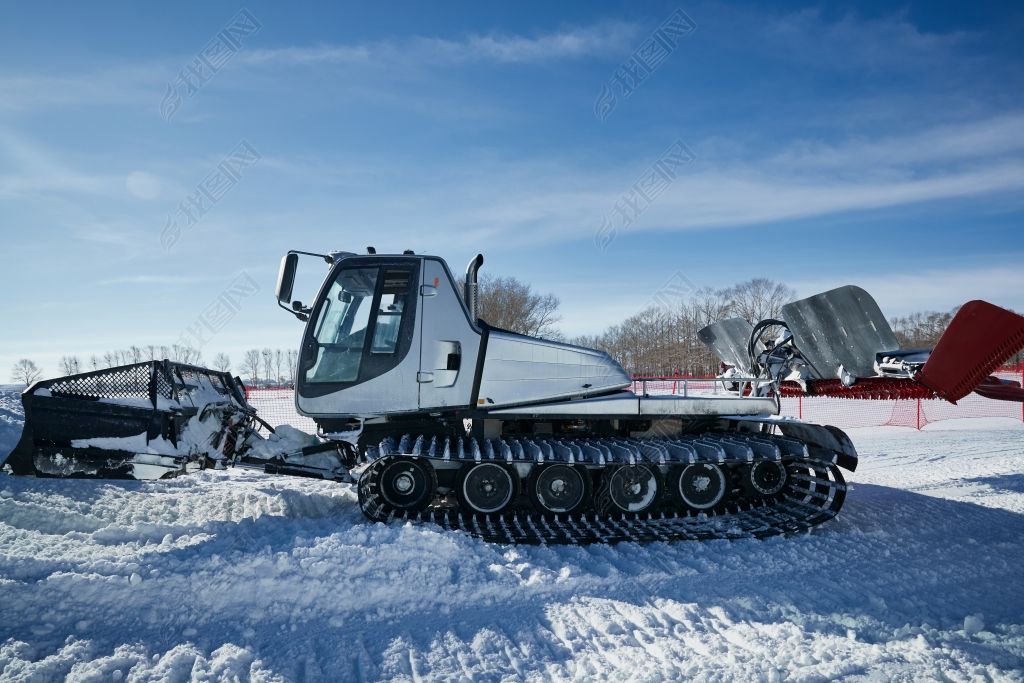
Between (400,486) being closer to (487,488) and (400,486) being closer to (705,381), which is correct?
(487,488)

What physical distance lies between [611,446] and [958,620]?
3041 millimetres

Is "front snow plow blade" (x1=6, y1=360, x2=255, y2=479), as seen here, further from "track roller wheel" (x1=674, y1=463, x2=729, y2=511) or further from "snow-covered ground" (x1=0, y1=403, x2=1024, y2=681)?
"track roller wheel" (x1=674, y1=463, x2=729, y2=511)

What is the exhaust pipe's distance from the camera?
6.41 metres

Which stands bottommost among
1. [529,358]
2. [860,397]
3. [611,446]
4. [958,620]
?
[958,620]

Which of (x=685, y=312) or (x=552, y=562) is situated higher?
(x=685, y=312)

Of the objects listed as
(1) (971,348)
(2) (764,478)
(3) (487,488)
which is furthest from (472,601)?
(1) (971,348)

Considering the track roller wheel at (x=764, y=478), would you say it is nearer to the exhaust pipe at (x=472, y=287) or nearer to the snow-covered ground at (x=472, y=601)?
the snow-covered ground at (x=472, y=601)

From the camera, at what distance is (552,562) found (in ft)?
16.7

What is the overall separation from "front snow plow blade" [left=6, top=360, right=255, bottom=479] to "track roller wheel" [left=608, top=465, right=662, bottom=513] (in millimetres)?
4030

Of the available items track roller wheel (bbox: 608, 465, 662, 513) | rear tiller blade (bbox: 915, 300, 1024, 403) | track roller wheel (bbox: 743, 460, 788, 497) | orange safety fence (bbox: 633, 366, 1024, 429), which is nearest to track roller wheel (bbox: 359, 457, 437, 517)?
track roller wheel (bbox: 608, 465, 662, 513)

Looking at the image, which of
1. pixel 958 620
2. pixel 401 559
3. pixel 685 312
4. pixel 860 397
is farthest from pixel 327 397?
pixel 685 312

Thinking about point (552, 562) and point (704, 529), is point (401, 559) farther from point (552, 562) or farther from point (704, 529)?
point (704, 529)

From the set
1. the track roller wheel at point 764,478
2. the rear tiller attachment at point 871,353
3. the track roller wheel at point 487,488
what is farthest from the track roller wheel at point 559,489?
the rear tiller attachment at point 871,353

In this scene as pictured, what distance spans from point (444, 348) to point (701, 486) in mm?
3015
